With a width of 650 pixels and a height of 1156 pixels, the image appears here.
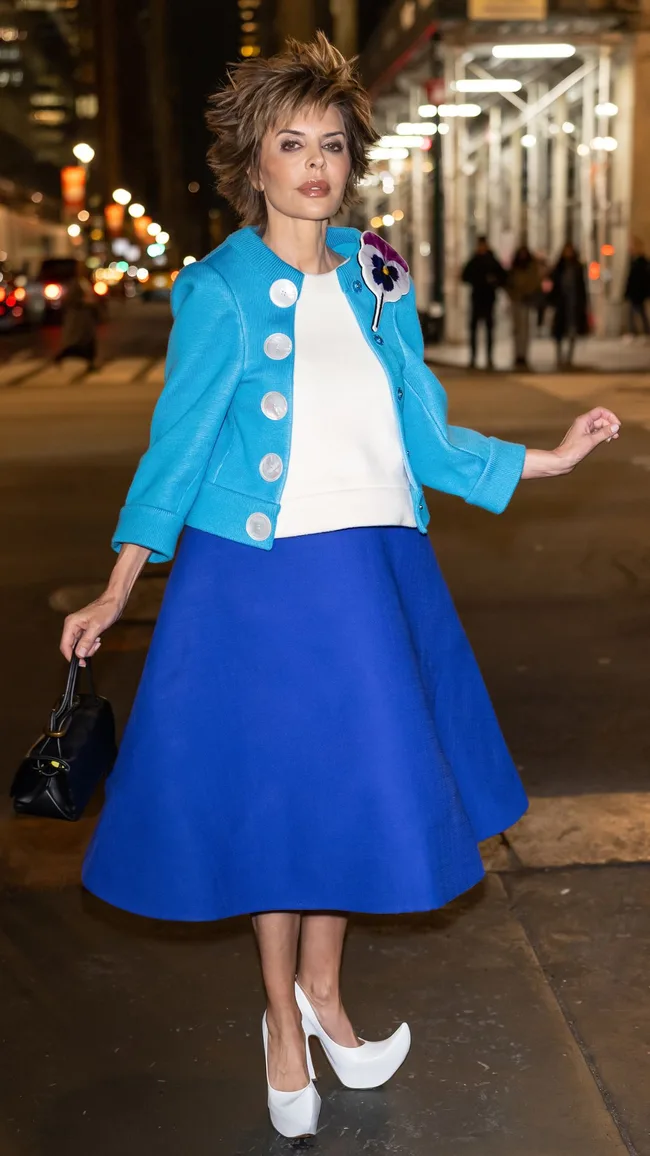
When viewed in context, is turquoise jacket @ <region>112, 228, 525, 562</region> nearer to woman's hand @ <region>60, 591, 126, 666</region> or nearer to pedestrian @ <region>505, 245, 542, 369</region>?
woman's hand @ <region>60, 591, 126, 666</region>

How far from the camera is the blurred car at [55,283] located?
43469 millimetres

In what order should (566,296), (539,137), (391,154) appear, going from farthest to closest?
(391,154), (539,137), (566,296)

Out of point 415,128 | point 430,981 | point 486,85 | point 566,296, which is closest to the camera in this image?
point 430,981

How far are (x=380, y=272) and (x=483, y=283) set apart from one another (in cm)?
2053

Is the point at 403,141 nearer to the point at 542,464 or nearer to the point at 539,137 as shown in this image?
the point at 539,137

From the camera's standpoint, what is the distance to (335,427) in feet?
9.27

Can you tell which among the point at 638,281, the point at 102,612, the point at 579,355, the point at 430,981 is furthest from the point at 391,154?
the point at 102,612

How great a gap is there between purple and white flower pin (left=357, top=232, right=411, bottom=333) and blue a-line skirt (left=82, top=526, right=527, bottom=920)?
46 cm

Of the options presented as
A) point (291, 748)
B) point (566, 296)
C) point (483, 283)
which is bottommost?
point (566, 296)

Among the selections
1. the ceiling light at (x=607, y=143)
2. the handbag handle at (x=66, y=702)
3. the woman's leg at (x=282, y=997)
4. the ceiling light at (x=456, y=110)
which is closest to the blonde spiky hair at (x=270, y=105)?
the handbag handle at (x=66, y=702)

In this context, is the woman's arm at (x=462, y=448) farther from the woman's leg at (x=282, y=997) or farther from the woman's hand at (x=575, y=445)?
the woman's leg at (x=282, y=997)

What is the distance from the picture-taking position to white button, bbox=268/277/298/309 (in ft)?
9.23

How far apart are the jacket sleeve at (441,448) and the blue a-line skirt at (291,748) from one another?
0.25 metres

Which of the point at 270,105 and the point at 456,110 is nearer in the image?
the point at 270,105
